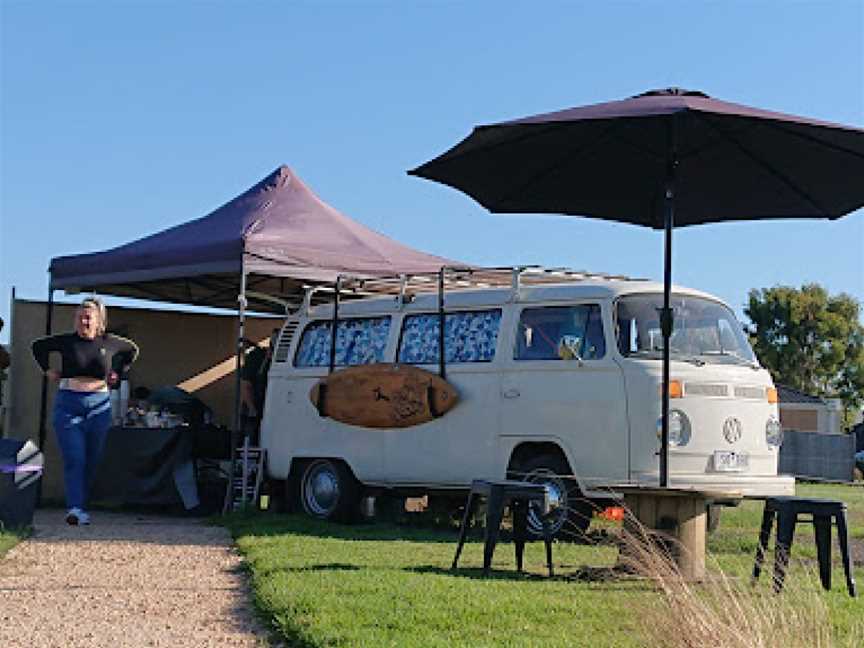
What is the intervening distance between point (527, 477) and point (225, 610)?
388cm

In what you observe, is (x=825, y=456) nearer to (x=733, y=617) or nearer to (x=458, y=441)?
(x=458, y=441)

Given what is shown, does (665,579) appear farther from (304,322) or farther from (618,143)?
(304,322)

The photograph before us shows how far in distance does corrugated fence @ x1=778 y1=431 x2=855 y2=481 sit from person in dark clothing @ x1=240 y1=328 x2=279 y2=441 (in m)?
20.1

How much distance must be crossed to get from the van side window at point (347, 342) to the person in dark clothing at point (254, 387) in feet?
2.69

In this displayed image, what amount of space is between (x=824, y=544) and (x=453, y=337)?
450 centimetres

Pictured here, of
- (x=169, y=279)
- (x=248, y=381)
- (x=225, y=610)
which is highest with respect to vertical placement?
(x=169, y=279)

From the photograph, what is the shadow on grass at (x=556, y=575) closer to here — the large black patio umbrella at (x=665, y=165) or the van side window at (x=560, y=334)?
the large black patio umbrella at (x=665, y=165)

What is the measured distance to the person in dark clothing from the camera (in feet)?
46.3

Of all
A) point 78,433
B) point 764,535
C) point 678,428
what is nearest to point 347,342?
point 78,433

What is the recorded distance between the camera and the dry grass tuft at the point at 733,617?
4754 millimetres

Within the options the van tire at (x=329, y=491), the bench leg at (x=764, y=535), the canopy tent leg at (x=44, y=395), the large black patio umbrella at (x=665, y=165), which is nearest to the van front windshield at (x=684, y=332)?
the large black patio umbrella at (x=665, y=165)

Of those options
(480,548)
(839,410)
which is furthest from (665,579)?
(839,410)

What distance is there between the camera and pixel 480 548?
10078mm

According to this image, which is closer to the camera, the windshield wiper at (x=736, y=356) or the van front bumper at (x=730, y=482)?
the van front bumper at (x=730, y=482)
